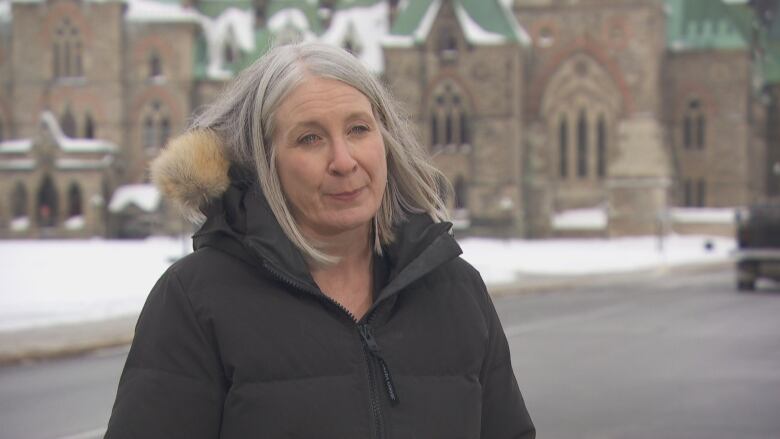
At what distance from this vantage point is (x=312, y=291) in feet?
8.64

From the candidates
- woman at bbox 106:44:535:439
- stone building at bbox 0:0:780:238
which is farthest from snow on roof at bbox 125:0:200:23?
woman at bbox 106:44:535:439

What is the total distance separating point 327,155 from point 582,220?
50093mm

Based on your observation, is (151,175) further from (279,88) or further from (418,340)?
→ (418,340)

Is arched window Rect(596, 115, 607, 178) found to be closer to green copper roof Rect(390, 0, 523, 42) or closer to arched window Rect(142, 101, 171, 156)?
green copper roof Rect(390, 0, 523, 42)

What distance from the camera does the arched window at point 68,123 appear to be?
56781 mm

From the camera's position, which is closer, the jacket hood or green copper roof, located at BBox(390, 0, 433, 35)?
the jacket hood

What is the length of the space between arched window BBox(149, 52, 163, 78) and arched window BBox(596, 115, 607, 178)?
21.7 metres

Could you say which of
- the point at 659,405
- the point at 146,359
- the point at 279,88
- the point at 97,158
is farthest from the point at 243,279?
the point at 97,158

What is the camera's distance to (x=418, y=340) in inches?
108

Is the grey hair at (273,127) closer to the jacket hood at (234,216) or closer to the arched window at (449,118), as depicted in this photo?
the jacket hood at (234,216)

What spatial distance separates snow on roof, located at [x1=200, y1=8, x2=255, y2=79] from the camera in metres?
57.5

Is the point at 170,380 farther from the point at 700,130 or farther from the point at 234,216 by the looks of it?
the point at 700,130

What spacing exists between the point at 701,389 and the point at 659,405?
43.0 inches

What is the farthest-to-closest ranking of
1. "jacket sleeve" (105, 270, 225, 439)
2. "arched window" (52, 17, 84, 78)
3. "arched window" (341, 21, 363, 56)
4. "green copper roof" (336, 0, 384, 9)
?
1. "green copper roof" (336, 0, 384, 9)
2. "arched window" (52, 17, 84, 78)
3. "arched window" (341, 21, 363, 56)
4. "jacket sleeve" (105, 270, 225, 439)
